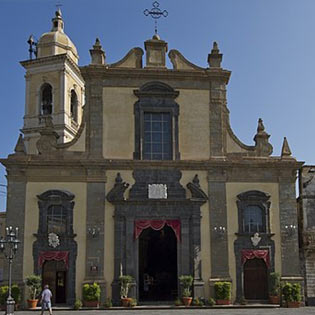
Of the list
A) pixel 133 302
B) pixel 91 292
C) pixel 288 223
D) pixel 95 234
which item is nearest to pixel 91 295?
pixel 91 292

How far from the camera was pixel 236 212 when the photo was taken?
28156 mm

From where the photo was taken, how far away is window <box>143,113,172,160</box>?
94.5 ft

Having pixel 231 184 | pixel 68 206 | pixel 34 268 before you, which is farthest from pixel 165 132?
pixel 34 268

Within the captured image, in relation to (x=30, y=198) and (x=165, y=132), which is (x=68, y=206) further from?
(x=165, y=132)

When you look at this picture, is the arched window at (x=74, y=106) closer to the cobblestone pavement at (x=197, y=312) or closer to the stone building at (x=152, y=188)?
the stone building at (x=152, y=188)

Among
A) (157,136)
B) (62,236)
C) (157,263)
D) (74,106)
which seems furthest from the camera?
(74,106)

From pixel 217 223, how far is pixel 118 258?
512cm

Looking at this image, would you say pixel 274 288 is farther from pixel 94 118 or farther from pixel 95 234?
pixel 94 118

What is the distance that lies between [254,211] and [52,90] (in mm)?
19120

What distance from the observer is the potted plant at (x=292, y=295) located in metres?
26.7

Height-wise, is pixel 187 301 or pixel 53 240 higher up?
pixel 53 240

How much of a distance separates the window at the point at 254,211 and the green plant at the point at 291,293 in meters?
2.87

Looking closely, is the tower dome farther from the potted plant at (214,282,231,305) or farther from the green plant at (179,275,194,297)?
the potted plant at (214,282,231,305)

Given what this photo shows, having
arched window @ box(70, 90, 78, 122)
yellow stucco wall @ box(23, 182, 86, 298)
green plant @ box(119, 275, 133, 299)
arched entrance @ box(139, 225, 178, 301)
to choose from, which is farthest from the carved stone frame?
arched window @ box(70, 90, 78, 122)
